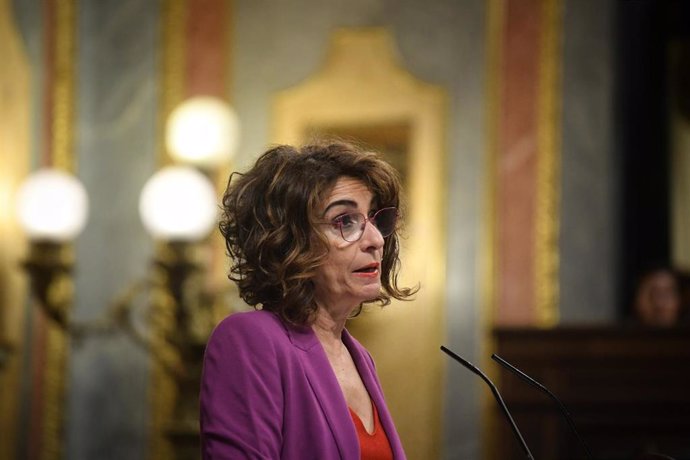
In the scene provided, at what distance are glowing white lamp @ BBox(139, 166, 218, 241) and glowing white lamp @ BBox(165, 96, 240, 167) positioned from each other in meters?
0.46

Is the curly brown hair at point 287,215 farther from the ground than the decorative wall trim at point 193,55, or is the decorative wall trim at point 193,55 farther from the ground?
the decorative wall trim at point 193,55

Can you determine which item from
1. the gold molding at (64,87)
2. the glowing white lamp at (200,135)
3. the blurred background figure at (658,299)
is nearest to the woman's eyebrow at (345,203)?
the glowing white lamp at (200,135)

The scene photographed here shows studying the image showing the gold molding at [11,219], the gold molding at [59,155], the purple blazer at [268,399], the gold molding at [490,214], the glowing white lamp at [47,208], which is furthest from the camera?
the gold molding at [490,214]

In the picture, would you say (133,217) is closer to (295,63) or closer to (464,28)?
(295,63)

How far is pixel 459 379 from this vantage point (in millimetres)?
7035

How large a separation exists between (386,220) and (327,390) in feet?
1.21

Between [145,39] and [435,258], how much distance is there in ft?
6.95

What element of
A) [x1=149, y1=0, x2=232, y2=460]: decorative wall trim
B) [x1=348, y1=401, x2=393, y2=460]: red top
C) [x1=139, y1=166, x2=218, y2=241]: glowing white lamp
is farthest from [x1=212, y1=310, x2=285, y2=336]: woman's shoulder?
[x1=149, y1=0, x2=232, y2=460]: decorative wall trim

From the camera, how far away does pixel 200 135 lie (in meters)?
5.83

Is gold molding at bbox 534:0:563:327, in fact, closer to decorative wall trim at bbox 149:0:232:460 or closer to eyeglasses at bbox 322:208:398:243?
decorative wall trim at bbox 149:0:232:460

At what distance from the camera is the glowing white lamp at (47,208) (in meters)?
5.25

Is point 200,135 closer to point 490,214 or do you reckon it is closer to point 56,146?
point 56,146

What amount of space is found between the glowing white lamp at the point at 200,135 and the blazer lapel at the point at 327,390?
349 cm

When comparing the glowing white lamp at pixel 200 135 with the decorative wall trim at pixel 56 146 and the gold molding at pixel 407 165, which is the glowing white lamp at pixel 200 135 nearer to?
the decorative wall trim at pixel 56 146
